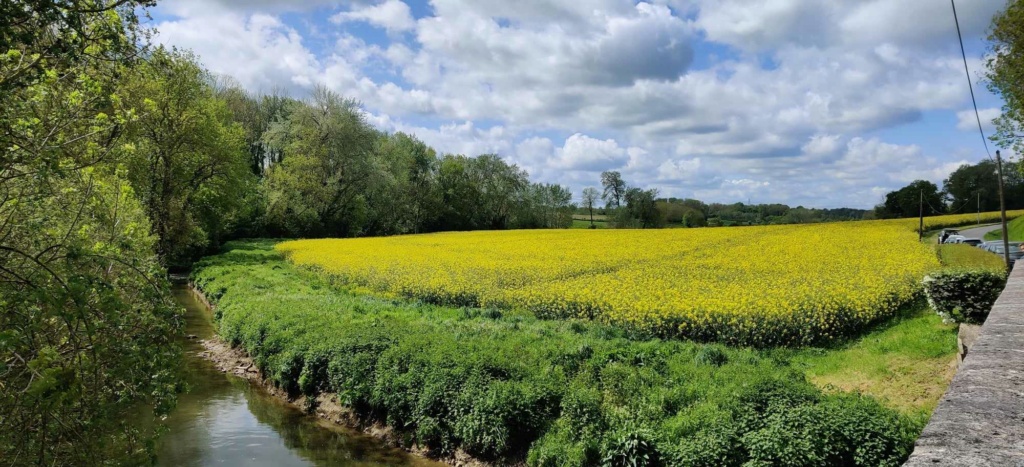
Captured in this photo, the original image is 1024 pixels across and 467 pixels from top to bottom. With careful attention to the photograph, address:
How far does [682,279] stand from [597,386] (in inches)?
439

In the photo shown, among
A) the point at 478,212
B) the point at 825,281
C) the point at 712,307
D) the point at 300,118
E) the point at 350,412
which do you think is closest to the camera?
the point at 350,412

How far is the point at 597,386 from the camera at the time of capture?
8.99 metres

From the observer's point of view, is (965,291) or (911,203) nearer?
(965,291)

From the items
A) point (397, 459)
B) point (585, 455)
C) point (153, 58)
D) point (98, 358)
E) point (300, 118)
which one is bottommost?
point (397, 459)

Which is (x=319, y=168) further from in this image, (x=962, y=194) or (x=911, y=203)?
(x=962, y=194)

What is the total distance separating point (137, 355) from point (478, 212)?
68912 millimetres

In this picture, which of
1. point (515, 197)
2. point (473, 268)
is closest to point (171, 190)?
point (473, 268)

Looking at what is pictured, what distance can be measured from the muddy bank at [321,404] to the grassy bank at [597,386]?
0.63 feet

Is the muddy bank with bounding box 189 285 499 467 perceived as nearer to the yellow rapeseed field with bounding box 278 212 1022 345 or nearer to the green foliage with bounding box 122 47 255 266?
the yellow rapeseed field with bounding box 278 212 1022 345

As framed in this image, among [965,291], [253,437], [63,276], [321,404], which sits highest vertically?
[63,276]

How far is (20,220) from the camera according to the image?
4590 millimetres

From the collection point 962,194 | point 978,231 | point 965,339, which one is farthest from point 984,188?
point 965,339

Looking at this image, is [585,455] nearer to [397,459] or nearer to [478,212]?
[397,459]

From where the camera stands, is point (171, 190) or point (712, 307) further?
point (171, 190)
